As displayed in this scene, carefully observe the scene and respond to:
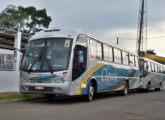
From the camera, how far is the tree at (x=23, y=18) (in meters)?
59.4

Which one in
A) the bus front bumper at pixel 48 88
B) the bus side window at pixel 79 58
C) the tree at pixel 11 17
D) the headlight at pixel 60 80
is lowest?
the bus front bumper at pixel 48 88

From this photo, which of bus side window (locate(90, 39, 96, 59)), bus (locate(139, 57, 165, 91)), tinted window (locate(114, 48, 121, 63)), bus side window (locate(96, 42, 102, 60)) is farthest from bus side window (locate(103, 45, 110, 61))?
bus (locate(139, 57, 165, 91))

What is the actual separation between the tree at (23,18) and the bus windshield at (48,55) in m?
48.2

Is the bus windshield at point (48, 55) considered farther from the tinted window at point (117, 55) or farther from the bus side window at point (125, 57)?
the bus side window at point (125, 57)

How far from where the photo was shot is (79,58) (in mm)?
12695

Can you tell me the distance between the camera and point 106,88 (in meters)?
16.6

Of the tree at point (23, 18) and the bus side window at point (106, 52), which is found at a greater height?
the tree at point (23, 18)

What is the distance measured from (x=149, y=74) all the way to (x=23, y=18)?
39.1 metres

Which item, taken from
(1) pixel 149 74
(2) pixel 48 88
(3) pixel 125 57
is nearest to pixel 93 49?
(2) pixel 48 88

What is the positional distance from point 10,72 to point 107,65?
261 inches

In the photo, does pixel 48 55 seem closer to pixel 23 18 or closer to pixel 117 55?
pixel 117 55

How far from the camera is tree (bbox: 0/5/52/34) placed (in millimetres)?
59438

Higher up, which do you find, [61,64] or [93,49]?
[93,49]

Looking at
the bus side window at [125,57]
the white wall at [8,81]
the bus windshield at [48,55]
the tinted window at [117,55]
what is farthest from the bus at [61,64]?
the bus side window at [125,57]
